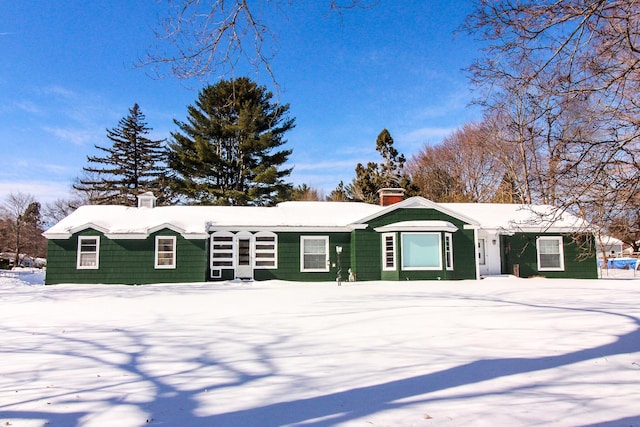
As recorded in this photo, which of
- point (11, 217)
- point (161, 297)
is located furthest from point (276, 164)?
point (11, 217)

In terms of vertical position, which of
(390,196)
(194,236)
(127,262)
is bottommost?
(127,262)

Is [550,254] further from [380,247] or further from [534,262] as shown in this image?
[380,247]

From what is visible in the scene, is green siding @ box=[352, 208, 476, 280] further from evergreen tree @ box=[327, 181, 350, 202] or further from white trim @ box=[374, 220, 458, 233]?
evergreen tree @ box=[327, 181, 350, 202]

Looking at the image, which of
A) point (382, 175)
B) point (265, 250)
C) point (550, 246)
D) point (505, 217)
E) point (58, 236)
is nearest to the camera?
point (58, 236)

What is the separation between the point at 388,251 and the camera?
17.9m

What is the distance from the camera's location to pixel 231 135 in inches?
1286

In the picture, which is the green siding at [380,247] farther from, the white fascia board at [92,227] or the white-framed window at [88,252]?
the white-framed window at [88,252]

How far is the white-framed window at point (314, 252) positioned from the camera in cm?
1839

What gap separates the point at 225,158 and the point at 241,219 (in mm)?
15485

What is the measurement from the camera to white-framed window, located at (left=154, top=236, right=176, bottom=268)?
687 inches

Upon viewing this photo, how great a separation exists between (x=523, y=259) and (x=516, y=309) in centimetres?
1200

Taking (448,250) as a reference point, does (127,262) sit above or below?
below

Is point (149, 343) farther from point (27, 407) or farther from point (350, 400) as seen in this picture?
point (350, 400)

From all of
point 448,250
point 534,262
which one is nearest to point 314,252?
point 448,250
